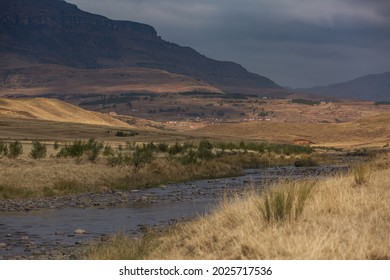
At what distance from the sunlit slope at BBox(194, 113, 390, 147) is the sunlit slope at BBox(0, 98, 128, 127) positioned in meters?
22.8

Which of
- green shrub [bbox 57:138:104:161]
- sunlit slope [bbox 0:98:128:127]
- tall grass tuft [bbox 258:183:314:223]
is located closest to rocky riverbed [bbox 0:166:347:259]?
tall grass tuft [bbox 258:183:314:223]

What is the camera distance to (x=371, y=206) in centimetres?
1475

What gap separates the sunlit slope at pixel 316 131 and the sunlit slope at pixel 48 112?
2281 centimetres

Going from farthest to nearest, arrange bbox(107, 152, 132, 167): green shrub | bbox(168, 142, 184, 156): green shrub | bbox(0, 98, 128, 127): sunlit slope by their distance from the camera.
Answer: bbox(0, 98, 128, 127): sunlit slope → bbox(168, 142, 184, 156): green shrub → bbox(107, 152, 132, 167): green shrub

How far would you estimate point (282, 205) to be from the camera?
13.2 metres

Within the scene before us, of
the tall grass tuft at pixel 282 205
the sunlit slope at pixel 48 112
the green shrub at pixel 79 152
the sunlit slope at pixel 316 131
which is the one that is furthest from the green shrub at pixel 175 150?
the sunlit slope at pixel 48 112

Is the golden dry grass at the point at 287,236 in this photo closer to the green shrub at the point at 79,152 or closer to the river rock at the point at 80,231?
the river rock at the point at 80,231

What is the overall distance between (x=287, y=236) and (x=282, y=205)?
2.00 metres

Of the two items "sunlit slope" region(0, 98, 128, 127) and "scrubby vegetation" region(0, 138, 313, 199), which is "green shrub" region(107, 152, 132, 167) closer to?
"scrubby vegetation" region(0, 138, 313, 199)

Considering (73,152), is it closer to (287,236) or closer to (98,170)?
(98,170)

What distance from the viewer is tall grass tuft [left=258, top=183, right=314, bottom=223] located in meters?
13.0

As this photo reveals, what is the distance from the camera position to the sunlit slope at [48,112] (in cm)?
12418
